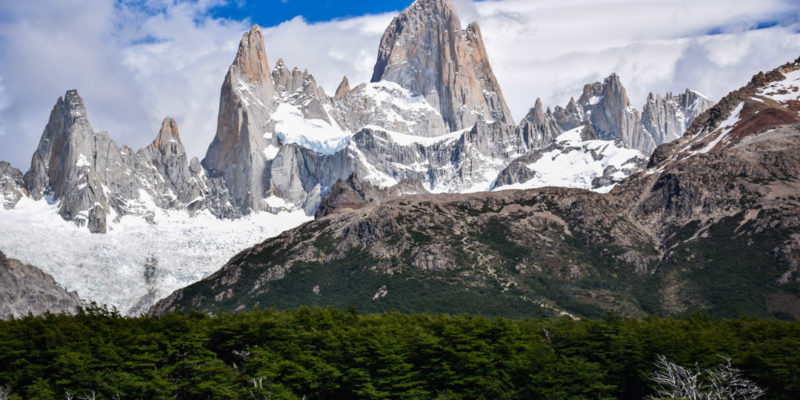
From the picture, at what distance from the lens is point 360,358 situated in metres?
107

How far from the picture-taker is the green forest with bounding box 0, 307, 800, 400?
100m

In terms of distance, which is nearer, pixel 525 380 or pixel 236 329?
pixel 525 380

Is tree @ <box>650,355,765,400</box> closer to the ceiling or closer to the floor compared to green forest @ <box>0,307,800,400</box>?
closer to the floor

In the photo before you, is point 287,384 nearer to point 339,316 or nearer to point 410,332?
point 410,332

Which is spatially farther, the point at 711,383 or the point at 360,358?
the point at 360,358

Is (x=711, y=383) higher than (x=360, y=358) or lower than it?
lower

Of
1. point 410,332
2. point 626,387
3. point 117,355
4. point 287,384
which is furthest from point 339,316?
point 626,387

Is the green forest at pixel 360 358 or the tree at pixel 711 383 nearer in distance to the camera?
the tree at pixel 711 383

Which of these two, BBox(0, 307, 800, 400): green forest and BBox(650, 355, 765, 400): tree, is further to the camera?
BBox(0, 307, 800, 400): green forest

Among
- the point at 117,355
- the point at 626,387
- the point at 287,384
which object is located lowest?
the point at 626,387

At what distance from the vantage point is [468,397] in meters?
102

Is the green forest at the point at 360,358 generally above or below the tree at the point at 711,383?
above

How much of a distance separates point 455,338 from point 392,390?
11.7 m

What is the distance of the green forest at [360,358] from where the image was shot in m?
100
